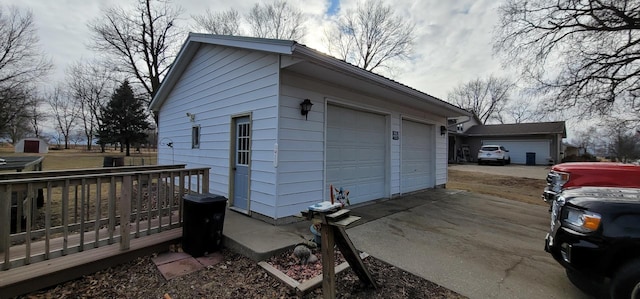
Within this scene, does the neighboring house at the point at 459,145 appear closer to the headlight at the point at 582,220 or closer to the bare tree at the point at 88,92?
the headlight at the point at 582,220

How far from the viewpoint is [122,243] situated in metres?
3.23

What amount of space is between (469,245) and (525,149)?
24.1 meters

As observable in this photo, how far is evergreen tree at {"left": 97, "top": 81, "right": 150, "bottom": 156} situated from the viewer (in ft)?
94.8

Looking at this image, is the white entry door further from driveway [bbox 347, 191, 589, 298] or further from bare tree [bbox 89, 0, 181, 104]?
bare tree [bbox 89, 0, 181, 104]

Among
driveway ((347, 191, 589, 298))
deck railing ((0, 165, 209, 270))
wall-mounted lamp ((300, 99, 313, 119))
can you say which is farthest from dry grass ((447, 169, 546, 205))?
deck railing ((0, 165, 209, 270))

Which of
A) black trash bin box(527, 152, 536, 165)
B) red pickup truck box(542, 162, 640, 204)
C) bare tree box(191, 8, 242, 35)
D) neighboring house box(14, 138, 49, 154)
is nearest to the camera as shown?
red pickup truck box(542, 162, 640, 204)

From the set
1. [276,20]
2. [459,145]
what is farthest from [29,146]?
[459,145]

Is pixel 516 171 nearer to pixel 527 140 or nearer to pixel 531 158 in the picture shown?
pixel 531 158

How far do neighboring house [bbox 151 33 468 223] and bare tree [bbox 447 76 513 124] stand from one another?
1223 inches

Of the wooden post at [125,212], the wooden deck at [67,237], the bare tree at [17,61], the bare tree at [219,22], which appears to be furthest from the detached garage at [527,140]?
the bare tree at [17,61]

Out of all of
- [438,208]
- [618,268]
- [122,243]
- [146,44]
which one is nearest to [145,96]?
[146,44]

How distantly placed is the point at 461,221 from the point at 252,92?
16.1 ft

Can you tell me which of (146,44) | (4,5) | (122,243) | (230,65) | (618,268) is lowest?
(122,243)

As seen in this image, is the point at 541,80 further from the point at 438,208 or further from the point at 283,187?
the point at 283,187
